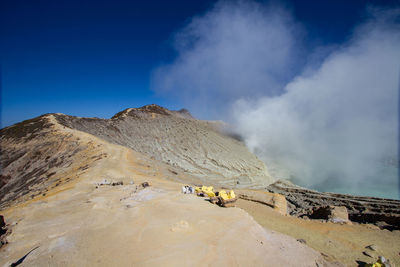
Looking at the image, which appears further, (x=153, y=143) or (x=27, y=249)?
(x=153, y=143)

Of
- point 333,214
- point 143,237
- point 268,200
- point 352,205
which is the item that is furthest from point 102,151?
point 352,205

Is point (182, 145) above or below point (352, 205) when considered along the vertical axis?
above

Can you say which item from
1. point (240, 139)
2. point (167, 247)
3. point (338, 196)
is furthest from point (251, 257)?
point (240, 139)

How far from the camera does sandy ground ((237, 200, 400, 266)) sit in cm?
708

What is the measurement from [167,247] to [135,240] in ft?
2.82

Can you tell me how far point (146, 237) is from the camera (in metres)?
5.13

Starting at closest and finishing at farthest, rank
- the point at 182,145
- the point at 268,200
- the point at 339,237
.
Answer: the point at 339,237 < the point at 268,200 < the point at 182,145

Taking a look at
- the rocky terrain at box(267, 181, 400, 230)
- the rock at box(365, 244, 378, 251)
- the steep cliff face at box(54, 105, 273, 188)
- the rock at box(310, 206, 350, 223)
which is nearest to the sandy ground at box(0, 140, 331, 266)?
the rock at box(365, 244, 378, 251)

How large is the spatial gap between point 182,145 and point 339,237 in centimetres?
3591

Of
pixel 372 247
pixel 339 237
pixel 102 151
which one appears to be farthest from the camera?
pixel 102 151

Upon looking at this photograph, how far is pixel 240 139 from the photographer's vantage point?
62.6 m

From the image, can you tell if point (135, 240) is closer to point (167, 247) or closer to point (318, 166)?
point (167, 247)

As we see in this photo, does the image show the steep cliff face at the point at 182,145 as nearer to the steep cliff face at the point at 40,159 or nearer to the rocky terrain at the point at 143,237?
the steep cliff face at the point at 40,159

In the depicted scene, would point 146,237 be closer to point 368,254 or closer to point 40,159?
point 368,254
